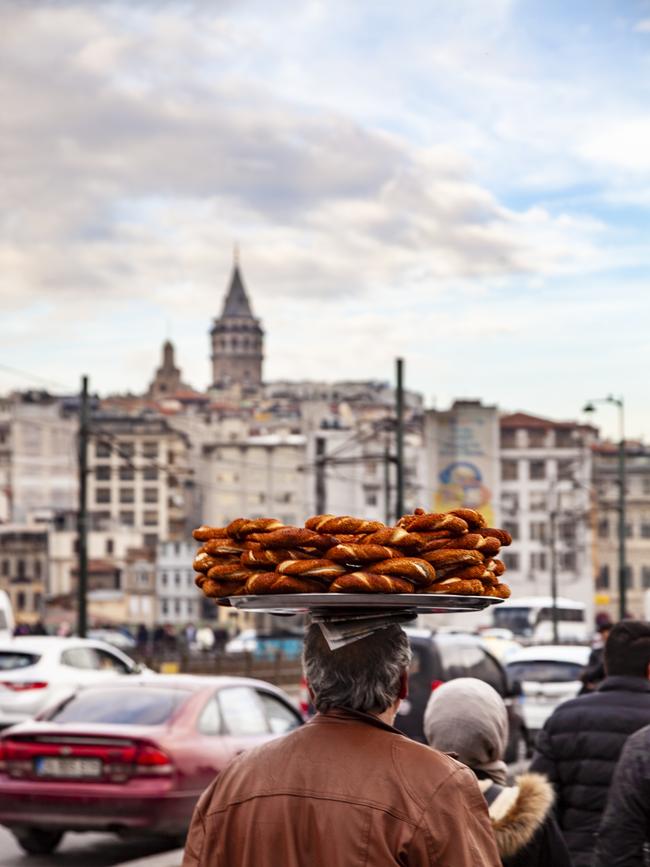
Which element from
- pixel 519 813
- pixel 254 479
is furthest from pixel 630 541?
pixel 519 813

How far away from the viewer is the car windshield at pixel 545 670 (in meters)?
→ 26.1

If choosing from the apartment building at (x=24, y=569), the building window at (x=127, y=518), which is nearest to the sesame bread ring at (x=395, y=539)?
the apartment building at (x=24, y=569)

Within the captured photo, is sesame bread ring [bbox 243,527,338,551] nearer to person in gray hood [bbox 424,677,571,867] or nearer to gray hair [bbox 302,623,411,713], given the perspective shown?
gray hair [bbox 302,623,411,713]

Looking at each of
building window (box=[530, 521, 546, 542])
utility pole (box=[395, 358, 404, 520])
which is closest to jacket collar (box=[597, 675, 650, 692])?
utility pole (box=[395, 358, 404, 520])

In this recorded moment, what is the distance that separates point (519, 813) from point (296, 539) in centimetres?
133

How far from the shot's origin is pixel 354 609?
3645 mm

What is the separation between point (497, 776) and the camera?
495cm

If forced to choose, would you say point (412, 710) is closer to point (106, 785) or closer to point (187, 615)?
point (106, 785)

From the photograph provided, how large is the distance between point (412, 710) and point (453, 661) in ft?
4.30

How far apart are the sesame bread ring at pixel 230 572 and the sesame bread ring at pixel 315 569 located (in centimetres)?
17

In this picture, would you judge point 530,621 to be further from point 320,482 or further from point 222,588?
point 320,482

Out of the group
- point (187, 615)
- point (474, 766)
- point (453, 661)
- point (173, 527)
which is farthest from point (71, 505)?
point (474, 766)

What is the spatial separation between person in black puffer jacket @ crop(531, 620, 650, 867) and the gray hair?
2.86 m

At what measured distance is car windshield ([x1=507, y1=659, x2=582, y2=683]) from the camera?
1027 inches
